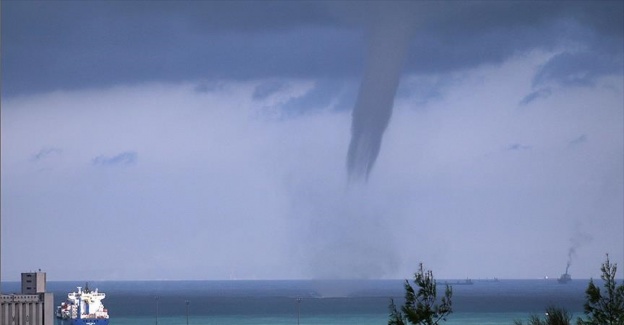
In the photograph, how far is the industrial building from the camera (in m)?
106

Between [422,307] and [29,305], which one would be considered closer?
[422,307]

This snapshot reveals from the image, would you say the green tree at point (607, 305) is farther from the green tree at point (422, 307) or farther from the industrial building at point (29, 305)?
the industrial building at point (29, 305)

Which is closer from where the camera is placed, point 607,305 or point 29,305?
point 607,305

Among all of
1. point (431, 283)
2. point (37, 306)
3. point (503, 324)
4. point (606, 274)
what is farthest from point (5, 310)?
point (503, 324)

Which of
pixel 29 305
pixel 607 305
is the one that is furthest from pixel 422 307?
pixel 29 305

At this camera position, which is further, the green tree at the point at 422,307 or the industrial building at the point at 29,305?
the industrial building at the point at 29,305

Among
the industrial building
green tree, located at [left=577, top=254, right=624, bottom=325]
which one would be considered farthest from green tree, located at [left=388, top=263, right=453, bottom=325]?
the industrial building

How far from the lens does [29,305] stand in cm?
10869

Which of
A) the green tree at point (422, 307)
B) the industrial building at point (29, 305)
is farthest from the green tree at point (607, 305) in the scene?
the industrial building at point (29, 305)

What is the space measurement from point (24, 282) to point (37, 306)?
6574mm

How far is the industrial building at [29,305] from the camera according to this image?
106m

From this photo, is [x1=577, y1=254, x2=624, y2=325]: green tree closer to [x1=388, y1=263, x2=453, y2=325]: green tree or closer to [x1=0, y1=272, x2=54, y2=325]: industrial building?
[x1=388, y1=263, x2=453, y2=325]: green tree

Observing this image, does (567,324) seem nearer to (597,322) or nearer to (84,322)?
(597,322)

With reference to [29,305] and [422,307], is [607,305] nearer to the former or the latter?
[422,307]
